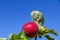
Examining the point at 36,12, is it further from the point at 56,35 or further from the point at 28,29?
the point at 28,29

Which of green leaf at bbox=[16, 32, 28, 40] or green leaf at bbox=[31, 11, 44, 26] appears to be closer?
green leaf at bbox=[16, 32, 28, 40]

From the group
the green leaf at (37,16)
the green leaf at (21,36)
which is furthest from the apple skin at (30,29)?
the green leaf at (37,16)

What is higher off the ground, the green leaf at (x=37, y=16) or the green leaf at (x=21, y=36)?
the green leaf at (x=37, y=16)

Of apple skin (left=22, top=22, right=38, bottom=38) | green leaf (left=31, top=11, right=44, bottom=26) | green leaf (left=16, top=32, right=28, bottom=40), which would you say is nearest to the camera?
green leaf (left=16, top=32, right=28, bottom=40)

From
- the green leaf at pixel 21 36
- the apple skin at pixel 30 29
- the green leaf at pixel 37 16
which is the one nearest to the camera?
the green leaf at pixel 21 36

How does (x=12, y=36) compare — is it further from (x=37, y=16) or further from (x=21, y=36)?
(x=37, y=16)

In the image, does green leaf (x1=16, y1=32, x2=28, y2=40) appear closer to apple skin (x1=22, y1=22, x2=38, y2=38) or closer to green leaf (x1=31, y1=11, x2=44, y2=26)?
apple skin (x1=22, y1=22, x2=38, y2=38)

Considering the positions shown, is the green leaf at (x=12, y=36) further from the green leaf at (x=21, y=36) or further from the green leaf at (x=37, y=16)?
the green leaf at (x=37, y=16)

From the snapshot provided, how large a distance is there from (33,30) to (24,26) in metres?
0.13

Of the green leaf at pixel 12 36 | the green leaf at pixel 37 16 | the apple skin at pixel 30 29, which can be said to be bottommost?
the green leaf at pixel 12 36

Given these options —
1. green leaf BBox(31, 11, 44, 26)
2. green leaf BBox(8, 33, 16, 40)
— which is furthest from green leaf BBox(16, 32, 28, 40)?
green leaf BBox(31, 11, 44, 26)

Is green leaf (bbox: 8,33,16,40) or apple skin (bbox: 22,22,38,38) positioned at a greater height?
apple skin (bbox: 22,22,38,38)

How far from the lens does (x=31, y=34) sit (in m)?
2.69

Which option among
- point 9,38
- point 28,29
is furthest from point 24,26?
point 9,38
